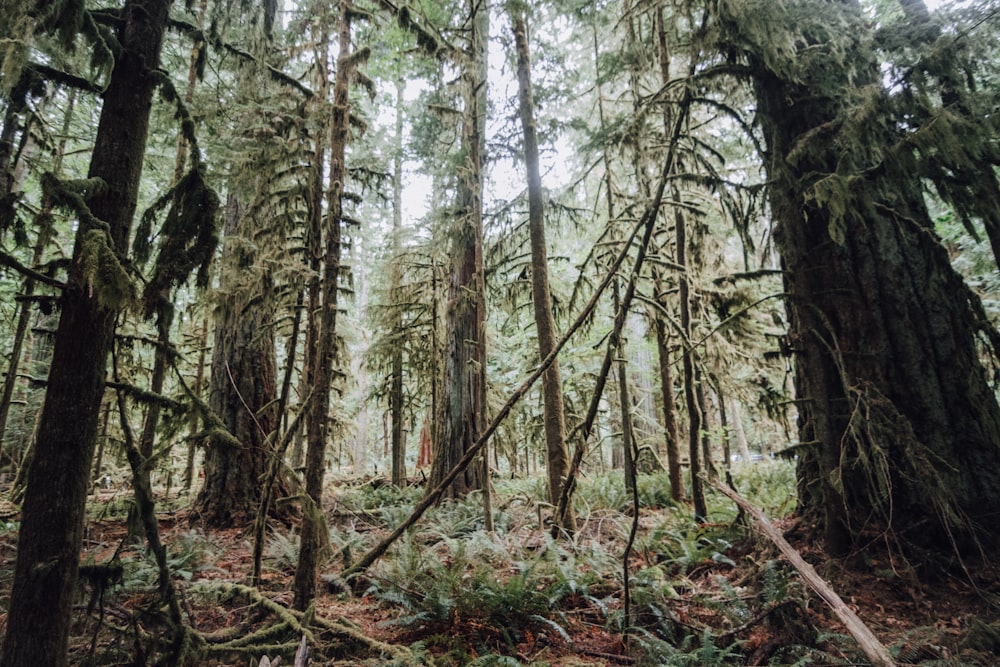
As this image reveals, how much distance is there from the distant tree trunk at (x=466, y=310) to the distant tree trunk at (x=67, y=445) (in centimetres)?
438

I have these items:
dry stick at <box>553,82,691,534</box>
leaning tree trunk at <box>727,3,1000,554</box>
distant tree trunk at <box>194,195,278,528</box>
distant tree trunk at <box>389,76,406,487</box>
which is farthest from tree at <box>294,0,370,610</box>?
distant tree trunk at <box>389,76,406,487</box>

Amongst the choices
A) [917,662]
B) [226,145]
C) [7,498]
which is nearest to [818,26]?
[917,662]

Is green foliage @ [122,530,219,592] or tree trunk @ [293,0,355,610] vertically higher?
tree trunk @ [293,0,355,610]

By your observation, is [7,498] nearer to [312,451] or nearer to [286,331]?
[286,331]

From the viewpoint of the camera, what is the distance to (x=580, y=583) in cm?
441

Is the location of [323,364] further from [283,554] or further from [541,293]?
[541,293]

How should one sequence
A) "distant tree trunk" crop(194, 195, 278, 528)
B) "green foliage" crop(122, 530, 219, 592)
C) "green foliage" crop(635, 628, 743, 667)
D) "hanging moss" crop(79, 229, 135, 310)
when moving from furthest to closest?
"distant tree trunk" crop(194, 195, 278, 528) < "green foliage" crop(122, 530, 219, 592) < "green foliage" crop(635, 628, 743, 667) < "hanging moss" crop(79, 229, 135, 310)

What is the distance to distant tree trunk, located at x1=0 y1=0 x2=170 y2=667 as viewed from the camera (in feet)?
8.06

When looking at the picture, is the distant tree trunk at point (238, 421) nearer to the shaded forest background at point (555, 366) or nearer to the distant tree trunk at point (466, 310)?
the shaded forest background at point (555, 366)

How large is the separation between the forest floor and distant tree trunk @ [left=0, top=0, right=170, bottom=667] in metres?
0.26

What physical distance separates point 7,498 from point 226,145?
8295mm

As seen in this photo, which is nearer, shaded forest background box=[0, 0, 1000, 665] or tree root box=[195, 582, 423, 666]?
shaded forest background box=[0, 0, 1000, 665]

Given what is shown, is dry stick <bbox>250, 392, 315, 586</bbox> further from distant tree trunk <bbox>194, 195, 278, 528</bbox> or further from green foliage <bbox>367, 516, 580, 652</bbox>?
distant tree trunk <bbox>194, 195, 278, 528</bbox>

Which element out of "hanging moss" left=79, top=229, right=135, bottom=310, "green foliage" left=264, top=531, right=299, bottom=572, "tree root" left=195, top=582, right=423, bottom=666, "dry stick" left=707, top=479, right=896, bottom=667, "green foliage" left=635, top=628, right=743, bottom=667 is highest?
"hanging moss" left=79, top=229, right=135, bottom=310
